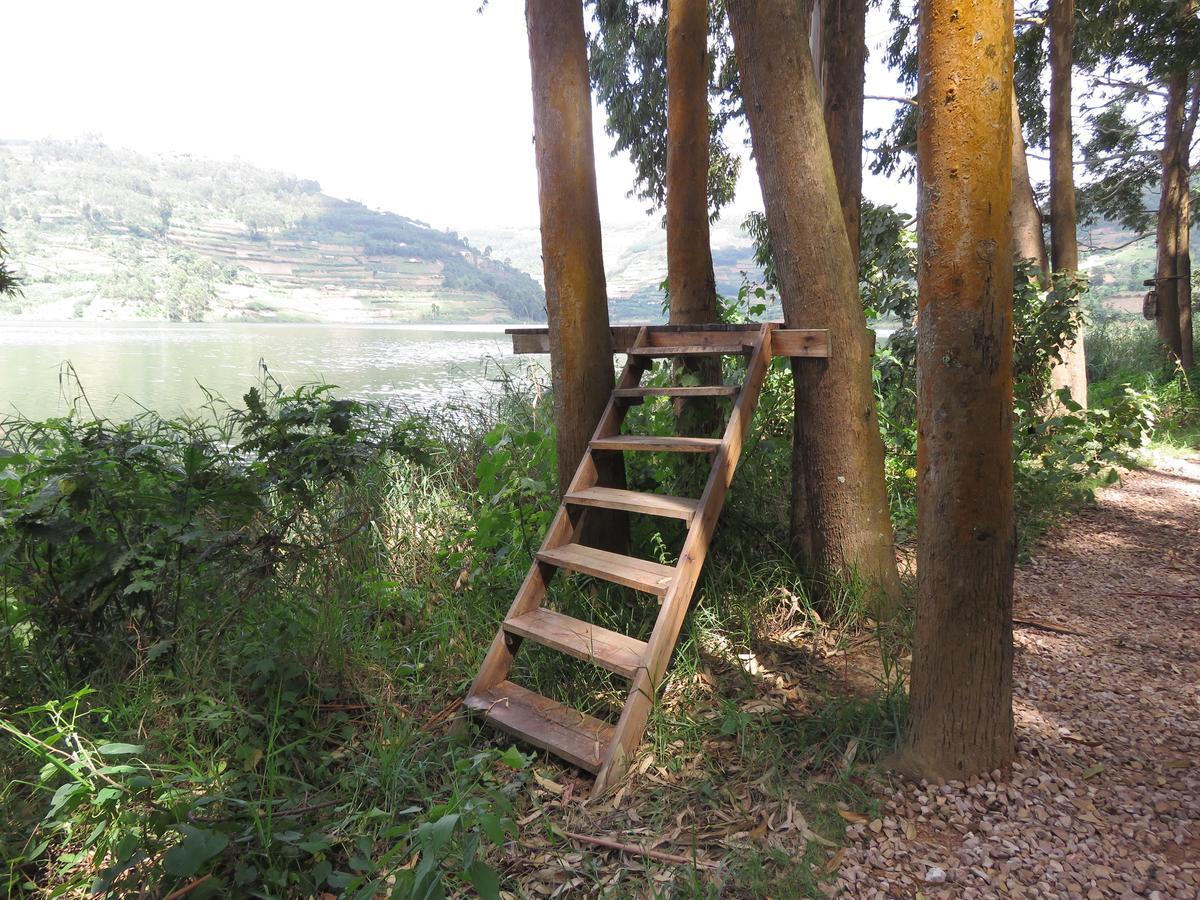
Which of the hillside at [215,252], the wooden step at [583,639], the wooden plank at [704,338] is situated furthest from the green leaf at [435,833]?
the hillside at [215,252]

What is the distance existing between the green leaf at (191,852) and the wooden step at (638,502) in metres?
1.93

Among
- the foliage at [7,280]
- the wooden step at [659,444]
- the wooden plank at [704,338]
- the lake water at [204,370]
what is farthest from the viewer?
the lake water at [204,370]

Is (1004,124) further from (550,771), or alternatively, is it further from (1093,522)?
(1093,522)

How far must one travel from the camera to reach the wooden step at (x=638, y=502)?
3.09 m

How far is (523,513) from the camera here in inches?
157

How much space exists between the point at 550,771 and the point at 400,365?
502 inches

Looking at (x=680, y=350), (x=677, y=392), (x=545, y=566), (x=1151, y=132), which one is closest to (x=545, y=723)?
(x=545, y=566)

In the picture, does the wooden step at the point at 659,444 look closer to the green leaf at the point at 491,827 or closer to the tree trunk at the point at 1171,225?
the green leaf at the point at 491,827

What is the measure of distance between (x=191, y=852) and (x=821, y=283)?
3.24 meters

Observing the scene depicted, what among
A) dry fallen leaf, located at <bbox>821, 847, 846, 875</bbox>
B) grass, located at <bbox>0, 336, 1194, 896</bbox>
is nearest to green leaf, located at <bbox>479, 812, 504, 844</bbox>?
grass, located at <bbox>0, 336, 1194, 896</bbox>

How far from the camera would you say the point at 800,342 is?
3.45m

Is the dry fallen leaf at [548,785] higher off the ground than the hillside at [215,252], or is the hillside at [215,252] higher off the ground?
the hillside at [215,252]

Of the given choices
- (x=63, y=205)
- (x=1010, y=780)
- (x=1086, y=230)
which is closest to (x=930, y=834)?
(x=1010, y=780)

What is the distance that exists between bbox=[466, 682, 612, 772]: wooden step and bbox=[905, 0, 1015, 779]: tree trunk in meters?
1.08
